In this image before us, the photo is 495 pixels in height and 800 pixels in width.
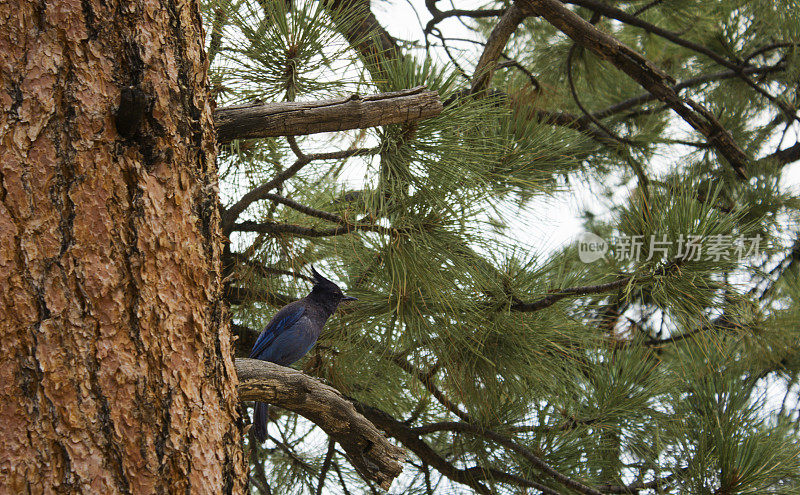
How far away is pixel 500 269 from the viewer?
153cm

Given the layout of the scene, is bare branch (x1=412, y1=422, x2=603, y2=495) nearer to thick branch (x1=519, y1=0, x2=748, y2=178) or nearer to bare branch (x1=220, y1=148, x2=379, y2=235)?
bare branch (x1=220, y1=148, x2=379, y2=235)

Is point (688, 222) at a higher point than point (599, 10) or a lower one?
lower

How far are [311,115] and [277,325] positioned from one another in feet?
2.58

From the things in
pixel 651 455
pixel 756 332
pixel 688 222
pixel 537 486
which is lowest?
pixel 537 486

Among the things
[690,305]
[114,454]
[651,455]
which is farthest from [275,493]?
[114,454]

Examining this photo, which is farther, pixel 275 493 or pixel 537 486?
pixel 275 493

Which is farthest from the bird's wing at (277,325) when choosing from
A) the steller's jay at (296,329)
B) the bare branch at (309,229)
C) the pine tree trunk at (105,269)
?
the pine tree trunk at (105,269)

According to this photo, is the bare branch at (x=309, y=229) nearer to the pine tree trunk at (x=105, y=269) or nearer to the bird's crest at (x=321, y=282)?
the bird's crest at (x=321, y=282)

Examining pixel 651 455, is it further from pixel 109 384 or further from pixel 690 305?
pixel 109 384

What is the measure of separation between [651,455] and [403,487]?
0.76 meters

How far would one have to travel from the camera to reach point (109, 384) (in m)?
0.74

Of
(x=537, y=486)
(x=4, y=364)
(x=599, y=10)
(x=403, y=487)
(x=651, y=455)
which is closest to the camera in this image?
(x=4, y=364)

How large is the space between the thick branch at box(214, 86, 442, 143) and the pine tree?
59 millimetres

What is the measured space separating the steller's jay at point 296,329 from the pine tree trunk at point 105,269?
0.81 m
